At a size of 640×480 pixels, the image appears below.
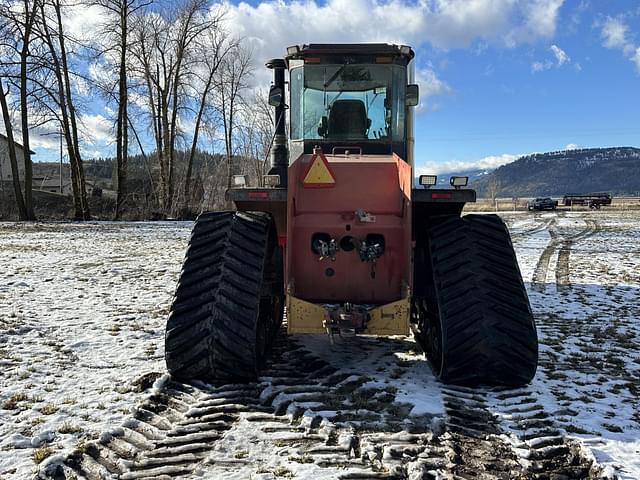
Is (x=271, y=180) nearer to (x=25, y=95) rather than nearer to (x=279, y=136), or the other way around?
(x=279, y=136)

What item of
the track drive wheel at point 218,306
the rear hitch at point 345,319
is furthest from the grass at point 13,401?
the rear hitch at point 345,319

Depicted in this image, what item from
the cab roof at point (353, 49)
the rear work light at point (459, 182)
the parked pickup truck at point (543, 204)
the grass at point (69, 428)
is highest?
the cab roof at point (353, 49)

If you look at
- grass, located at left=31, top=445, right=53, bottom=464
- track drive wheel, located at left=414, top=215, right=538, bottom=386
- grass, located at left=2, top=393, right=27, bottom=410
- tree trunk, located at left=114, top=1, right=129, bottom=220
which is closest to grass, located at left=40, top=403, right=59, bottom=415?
grass, located at left=2, top=393, right=27, bottom=410

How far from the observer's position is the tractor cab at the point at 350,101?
18.3 ft

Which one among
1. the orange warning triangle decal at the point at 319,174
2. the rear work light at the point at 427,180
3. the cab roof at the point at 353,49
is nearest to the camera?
the orange warning triangle decal at the point at 319,174

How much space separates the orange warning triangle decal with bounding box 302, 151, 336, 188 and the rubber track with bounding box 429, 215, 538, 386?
1.13 metres

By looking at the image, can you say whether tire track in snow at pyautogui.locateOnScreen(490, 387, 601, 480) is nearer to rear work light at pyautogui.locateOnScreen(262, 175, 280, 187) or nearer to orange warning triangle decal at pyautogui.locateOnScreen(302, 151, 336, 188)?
orange warning triangle decal at pyautogui.locateOnScreen(302, 151, 336, 188)

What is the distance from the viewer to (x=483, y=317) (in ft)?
13.9

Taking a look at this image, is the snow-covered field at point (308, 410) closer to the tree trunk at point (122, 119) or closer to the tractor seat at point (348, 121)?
the tractor seat at point (348, 121)

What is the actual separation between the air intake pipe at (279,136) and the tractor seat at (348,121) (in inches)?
24.7

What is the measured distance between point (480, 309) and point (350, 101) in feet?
8.50

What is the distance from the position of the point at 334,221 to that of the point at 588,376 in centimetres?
262

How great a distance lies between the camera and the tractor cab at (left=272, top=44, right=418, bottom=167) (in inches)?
220

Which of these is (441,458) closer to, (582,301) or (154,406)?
(154,406)
